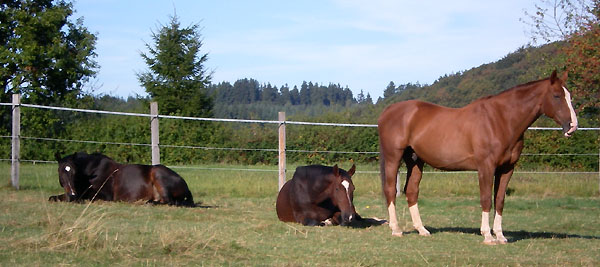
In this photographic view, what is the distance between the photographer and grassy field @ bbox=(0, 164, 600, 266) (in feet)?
18.9

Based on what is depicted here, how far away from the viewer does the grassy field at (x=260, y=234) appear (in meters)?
5.77

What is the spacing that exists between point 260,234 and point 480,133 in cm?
275

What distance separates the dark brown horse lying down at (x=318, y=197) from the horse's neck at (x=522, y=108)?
219 centimetres

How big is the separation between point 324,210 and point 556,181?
8.78 metres

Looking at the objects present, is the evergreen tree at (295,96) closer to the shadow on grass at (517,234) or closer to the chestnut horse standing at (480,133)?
the shadow on grass at (517,234)

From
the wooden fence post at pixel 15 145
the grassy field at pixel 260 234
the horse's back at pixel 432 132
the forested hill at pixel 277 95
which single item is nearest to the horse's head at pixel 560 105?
the horse's back at pixel 432 132

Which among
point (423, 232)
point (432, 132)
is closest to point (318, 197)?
point (423, 232)

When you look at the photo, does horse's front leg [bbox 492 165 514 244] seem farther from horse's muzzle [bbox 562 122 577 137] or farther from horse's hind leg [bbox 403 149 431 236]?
horse's hind leg [bbox 403 149 431 236]

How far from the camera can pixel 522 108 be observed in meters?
7.40

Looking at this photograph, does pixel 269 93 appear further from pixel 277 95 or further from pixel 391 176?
pixel 391 176

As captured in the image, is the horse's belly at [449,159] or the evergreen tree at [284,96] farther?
the evergreen tree at [284,96]

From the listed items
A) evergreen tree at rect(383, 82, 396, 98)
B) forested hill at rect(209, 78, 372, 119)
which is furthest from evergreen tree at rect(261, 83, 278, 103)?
evergreen tree at rect(383, 82, 396, 98)

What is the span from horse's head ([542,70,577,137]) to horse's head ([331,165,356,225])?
101 inches

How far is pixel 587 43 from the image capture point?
55.6ft
